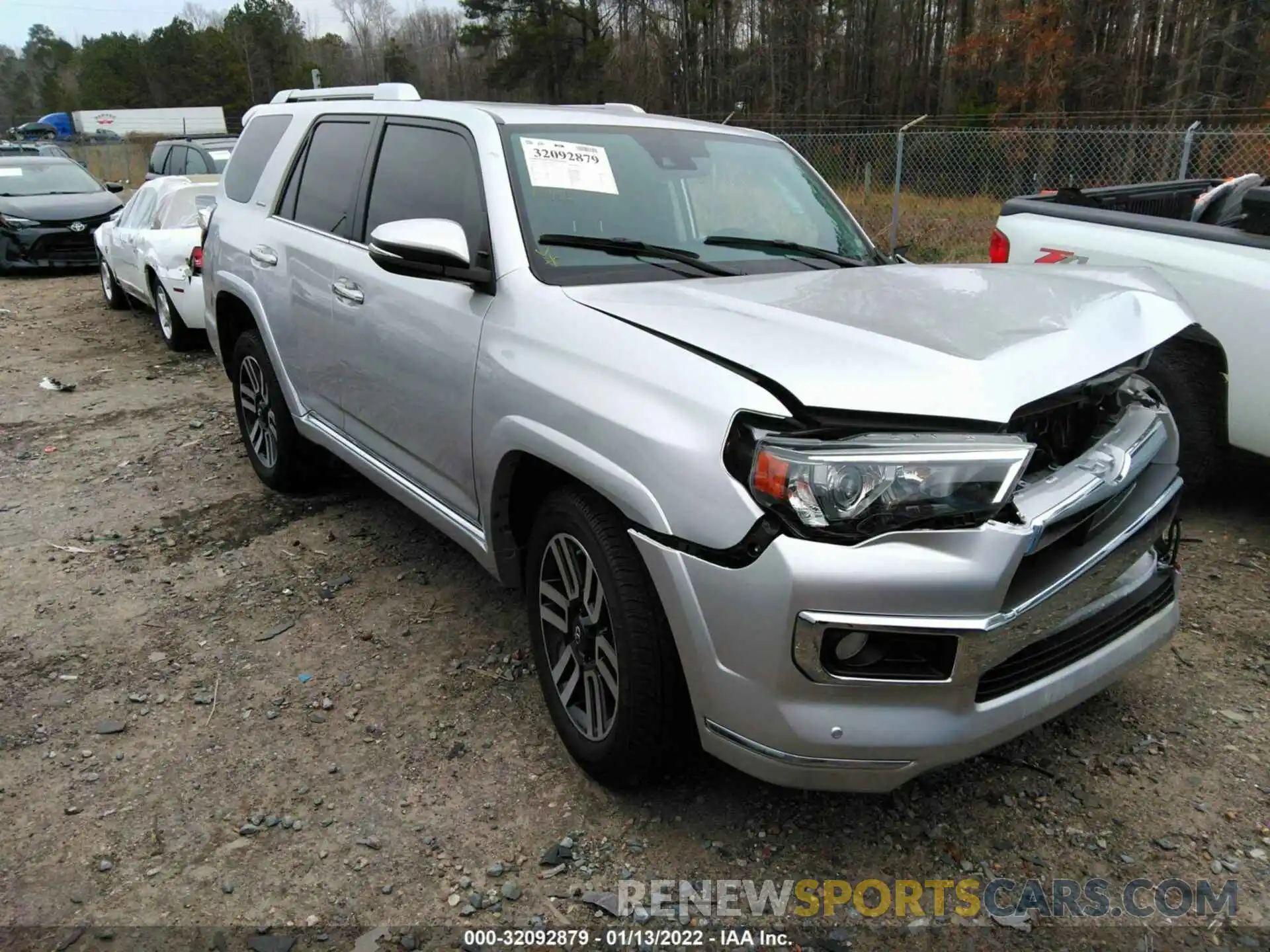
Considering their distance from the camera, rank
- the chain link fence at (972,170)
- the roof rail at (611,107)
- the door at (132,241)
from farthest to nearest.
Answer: the chain link fence at (972,170) → the door at (132,241) → the roof rail at (611,107)

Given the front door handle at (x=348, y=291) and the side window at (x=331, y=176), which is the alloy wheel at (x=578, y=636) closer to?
the front door handle at (x=348, y=291)

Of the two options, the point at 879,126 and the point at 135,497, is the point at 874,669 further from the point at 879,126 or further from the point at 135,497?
the point at 879,126

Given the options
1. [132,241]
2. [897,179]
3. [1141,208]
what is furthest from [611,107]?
[897,179]

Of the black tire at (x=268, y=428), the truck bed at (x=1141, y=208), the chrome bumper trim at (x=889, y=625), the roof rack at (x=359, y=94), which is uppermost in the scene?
the roof rack at (x=359, y=94)

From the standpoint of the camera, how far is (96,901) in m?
2.43

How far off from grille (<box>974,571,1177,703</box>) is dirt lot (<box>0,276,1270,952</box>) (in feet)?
1.70

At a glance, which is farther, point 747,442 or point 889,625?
point 747,442

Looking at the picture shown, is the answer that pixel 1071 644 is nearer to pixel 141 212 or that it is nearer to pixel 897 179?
pixel 897 179

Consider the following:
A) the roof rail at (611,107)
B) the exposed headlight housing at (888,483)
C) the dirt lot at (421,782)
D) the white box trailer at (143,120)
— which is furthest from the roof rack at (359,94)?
the white box trailer at (143,120)

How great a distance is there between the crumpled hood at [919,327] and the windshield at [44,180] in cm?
1482

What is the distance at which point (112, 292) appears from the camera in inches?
442

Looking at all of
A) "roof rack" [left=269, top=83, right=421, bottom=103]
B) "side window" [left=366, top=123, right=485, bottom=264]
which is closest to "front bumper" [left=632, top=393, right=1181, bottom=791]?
"side window" [left=366, top=123, right=485, bottom=264]

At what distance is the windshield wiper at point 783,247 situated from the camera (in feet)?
11.0

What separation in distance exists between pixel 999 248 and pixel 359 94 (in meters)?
3.24
